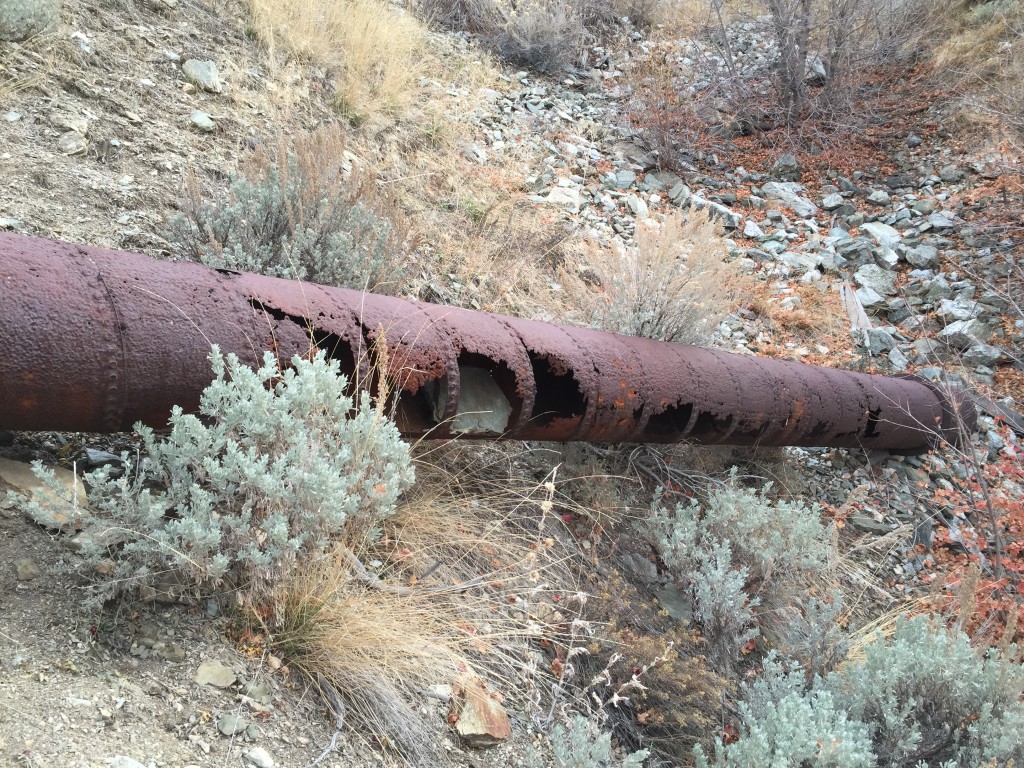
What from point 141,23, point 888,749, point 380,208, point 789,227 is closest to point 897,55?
point 789,227

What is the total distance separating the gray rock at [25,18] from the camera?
3926 millimetres

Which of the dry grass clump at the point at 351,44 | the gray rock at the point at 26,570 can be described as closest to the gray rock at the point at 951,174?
the dry grass clump at the point at 351,44

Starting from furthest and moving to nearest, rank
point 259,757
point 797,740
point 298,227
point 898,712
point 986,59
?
point 986,59
point 298,227
point 898,712
point 797,740
point 259,757

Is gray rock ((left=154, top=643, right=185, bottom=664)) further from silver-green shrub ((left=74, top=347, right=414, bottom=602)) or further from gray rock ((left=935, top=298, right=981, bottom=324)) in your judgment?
gray rock ((left=935, top=298, right=981, bottom=324))

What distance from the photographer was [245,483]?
188 cm

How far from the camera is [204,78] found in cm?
471

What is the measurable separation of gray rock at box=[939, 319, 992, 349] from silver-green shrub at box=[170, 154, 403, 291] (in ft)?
14.5

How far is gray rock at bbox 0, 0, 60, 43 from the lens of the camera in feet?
12.9

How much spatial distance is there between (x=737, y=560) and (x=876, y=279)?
3981 millimetres

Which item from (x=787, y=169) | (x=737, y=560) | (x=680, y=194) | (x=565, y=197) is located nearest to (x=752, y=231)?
(x=680, y=194)

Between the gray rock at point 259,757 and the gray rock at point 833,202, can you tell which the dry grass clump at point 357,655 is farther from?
the gray rock at point 833,202

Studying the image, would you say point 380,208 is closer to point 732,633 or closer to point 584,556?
point 584,556

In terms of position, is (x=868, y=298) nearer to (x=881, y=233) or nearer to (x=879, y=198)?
(x=881, y=233)

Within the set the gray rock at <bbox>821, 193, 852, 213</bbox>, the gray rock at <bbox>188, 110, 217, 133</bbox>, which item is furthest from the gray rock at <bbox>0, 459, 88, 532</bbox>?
the gray rock at <bbox>821, 193, 852, 213</bbox>
